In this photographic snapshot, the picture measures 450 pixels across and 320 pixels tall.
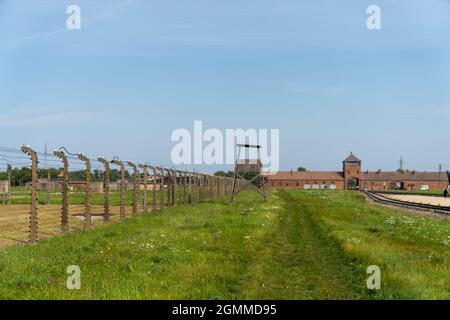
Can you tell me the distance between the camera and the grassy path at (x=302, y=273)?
915 centimetres

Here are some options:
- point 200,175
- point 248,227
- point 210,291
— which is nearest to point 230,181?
point 200,175

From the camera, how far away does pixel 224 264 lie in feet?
37.5

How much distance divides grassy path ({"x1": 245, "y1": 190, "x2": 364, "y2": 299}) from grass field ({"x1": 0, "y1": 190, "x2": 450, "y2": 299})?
0.07 feet

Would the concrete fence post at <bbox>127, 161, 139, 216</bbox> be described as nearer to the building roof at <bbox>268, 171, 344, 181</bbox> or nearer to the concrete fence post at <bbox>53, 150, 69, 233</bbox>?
the concrete fence post at <bbox>53, 150, 69, 233</bbox>

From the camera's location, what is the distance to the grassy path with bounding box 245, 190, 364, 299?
9148 mm

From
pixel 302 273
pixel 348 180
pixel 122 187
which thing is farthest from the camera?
pixel 348 180

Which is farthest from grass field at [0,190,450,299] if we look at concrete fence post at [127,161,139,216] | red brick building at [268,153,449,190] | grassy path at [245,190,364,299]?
red brick building at [268,153,449,190]

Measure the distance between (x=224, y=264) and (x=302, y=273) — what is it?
1674 mm

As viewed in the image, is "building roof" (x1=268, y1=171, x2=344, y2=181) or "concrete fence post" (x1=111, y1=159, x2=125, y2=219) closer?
"concrete fence post" (x1=111, y1=159, x2=125, y2=219)

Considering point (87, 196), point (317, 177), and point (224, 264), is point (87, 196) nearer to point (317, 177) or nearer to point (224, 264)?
point (224, 264)

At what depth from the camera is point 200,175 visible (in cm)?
4444

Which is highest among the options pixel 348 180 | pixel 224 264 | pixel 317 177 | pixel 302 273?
pixel 224 264

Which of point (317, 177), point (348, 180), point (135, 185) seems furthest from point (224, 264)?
point (348, 180)
